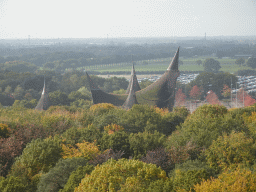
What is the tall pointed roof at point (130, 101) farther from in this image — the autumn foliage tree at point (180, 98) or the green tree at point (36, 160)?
the autumn foliage tree at point (180, 98)

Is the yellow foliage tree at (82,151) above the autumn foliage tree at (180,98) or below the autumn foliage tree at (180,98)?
above

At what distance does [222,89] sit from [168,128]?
51.3 metres

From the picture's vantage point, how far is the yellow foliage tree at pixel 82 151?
2127cm

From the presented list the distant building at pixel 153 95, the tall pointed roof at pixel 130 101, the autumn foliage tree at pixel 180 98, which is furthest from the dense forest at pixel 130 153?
the autumn foliage tree at pixel 180 98

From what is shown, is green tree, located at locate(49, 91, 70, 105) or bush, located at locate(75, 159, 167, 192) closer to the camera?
bush, located at locate(75, 159, 167, 192)

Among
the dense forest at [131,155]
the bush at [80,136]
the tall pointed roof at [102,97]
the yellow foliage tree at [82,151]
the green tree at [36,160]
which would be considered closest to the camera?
the dense forest at [131,155]

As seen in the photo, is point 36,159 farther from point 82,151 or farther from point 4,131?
point 4,131

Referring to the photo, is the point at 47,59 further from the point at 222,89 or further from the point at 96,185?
the point at 96,185

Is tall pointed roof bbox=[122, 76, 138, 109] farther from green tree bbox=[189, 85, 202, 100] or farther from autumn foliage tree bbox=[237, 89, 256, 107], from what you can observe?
green tree bbox=[189, 85, 202, 100]

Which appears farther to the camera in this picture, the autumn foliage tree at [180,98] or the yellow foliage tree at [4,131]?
the autumn foliage tree at [180,98]

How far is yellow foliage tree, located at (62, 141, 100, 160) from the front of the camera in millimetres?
21266

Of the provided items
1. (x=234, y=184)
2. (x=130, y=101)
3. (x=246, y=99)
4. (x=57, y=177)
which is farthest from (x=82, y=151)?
(x=246, y=99)

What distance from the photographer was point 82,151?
2141cm

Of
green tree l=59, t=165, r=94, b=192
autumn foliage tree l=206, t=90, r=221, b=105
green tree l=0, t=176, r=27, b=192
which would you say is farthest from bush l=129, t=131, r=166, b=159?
autumn foliage tree l=206, t=90, r=221, b=105
